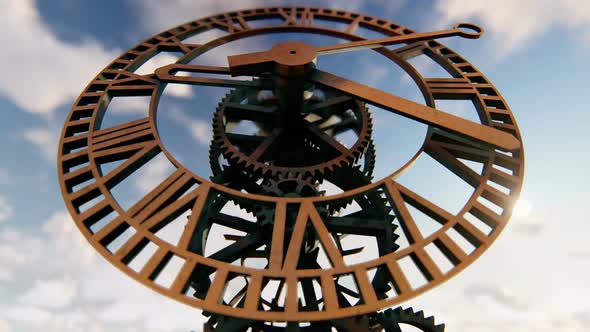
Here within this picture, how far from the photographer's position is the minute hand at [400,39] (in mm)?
6578

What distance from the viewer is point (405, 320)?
19.1 ft

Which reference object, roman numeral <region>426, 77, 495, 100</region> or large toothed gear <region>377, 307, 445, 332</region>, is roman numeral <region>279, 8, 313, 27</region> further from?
large toothed gear <region>377, 307, 445, 332</region>

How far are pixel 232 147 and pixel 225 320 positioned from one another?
217 centimetres

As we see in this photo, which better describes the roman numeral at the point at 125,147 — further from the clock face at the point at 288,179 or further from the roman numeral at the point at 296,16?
the roman numeral at the point at 296,16

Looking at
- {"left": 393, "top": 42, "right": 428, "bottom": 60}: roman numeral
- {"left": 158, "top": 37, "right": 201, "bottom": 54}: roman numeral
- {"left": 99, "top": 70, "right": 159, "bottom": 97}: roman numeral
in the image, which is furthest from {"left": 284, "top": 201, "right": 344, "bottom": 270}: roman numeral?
{"left": 158, "top": 37, "right": 201, "bottom": 54}: roman numeral

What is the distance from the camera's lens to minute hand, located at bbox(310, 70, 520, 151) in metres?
5.46

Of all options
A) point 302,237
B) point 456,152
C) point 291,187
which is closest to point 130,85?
point 291,187

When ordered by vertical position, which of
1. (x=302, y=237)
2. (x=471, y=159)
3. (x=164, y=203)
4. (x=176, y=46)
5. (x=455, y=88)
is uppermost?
(x=176, y=46)

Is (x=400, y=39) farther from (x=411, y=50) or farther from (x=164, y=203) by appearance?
(x=164, y=203)

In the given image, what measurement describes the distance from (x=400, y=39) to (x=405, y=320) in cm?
378

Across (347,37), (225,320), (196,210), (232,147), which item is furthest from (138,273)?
(347,37)

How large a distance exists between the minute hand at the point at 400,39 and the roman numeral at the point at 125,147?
8.14 feet

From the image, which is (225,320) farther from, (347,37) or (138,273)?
(347,37)

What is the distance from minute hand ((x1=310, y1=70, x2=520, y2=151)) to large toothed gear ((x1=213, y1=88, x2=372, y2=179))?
0.75 m
